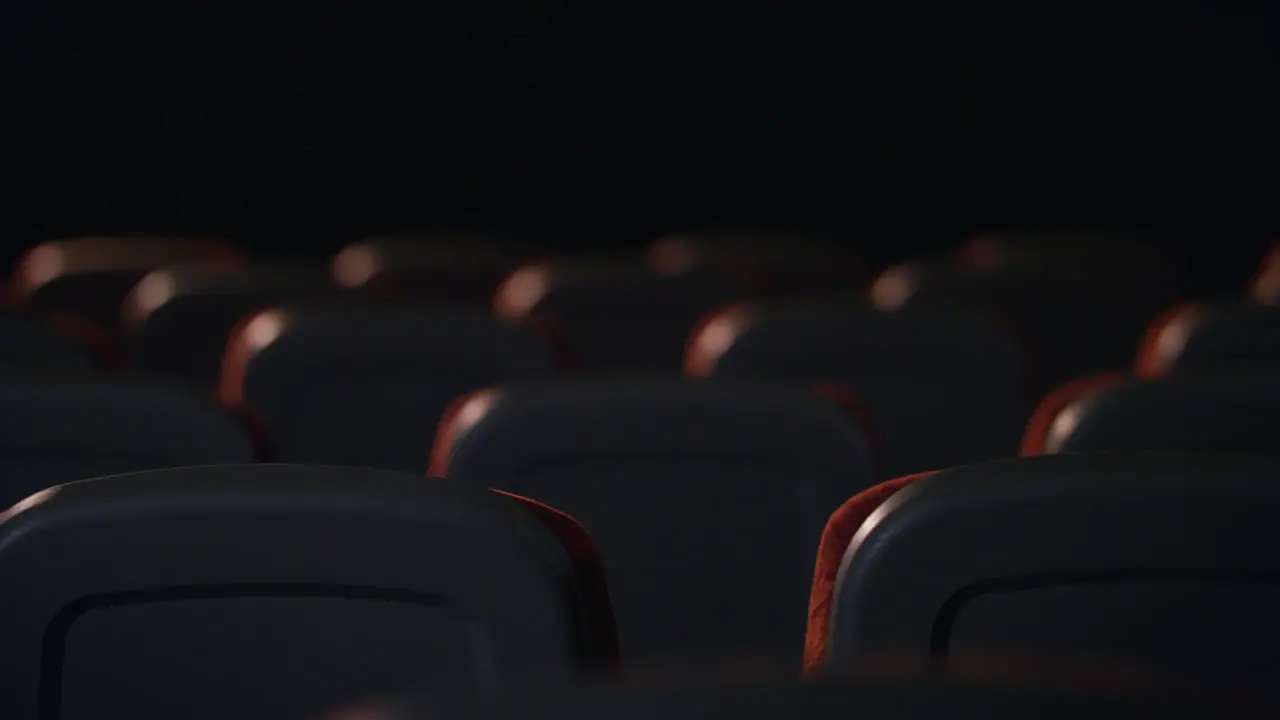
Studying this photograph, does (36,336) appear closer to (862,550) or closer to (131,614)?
(131,614)

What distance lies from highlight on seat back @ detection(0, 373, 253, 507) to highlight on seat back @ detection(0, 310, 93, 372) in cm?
72

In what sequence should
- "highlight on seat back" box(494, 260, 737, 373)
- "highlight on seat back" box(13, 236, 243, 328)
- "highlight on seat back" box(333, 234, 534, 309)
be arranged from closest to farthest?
"highlight on seat back" box(494, 260, 737, 373), "highlight on seat back" box(13, 236, 243, 328), "highlight on seat back" box(333, 234, 534, 309)

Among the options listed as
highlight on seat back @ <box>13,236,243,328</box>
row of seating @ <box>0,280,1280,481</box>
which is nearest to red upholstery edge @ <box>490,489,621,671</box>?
row of seating @ <box>0,280,1280,481</box>

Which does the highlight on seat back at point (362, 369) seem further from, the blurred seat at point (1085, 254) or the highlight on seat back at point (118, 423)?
the blurred seat at point (1085, 254)

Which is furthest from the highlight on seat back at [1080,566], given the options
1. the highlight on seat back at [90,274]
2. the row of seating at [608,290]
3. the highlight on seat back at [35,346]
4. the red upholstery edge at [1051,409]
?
the highlight on seat back at [90,274]

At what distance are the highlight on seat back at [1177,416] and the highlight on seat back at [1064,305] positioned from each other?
5.73 feet

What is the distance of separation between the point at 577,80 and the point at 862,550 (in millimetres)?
5051

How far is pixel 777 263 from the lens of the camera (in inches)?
164

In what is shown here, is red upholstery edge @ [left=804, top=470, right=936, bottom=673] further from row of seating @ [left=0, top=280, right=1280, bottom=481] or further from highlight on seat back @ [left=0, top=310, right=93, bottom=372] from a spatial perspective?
highlight on seat back @ [left=0, top=310, right=93, bottom=372]

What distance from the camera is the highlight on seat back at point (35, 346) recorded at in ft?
8.31

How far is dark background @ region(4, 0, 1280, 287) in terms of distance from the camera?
236 inches

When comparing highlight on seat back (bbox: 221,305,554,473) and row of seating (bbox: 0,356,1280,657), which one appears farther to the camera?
highlight on seat back (bbox: 221,305,554,473)

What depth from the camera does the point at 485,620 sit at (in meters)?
1.11

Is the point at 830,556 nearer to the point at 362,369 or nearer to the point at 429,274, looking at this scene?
the point at 362,369
